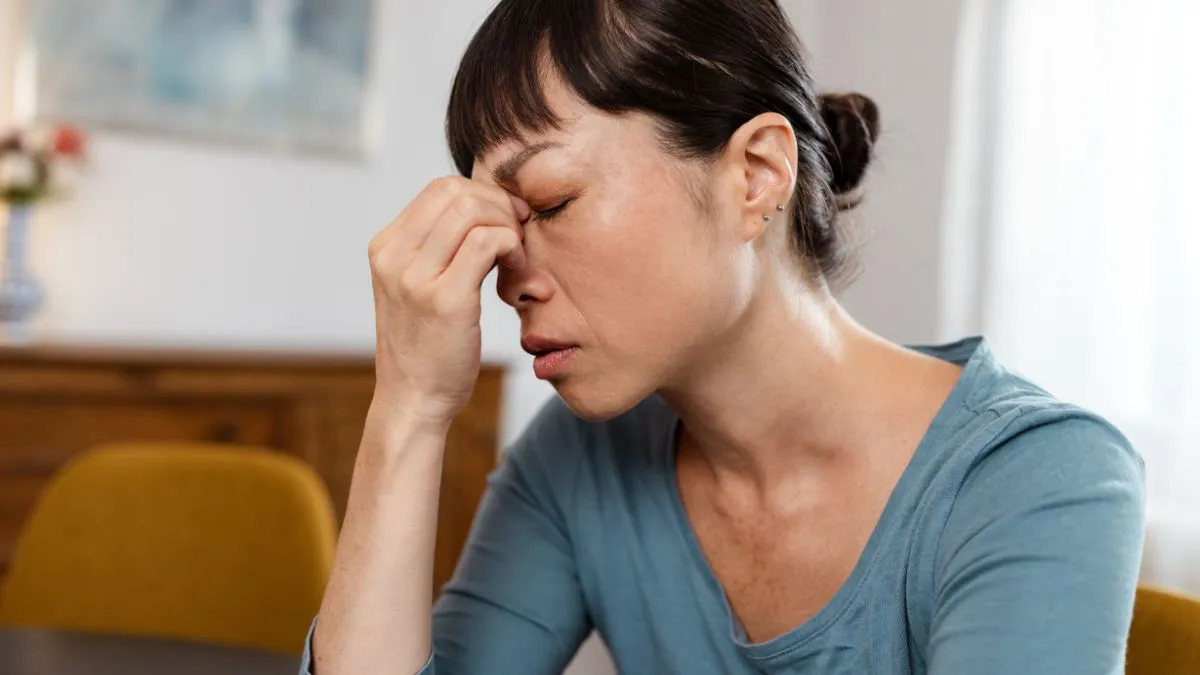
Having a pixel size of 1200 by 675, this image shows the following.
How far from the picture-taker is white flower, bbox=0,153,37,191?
3.11 metres

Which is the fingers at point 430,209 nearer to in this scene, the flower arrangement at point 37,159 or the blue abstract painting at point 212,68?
the flower arrangement at point 37,159

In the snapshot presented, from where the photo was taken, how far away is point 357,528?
1136 millimetres

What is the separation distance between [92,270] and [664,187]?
283cm

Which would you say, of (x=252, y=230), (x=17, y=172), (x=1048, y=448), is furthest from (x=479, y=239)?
(x=252, y=230)

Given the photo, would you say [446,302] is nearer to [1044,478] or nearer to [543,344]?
[543,344]

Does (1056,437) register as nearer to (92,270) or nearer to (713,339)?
(713,339)

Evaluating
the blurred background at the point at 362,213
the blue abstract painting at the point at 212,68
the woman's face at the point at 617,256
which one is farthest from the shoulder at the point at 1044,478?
the blue abstract painting at the point at 212,68

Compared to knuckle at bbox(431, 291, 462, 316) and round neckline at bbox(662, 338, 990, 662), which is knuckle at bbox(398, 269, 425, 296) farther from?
round neckline at bbox(662, 338, 990, 662)

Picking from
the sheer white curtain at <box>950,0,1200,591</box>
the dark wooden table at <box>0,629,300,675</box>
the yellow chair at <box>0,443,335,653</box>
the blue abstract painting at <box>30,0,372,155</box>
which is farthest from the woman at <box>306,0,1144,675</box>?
the blue abstract painting at <box>30,0,372,155</box>

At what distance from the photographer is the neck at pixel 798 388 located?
1153mm

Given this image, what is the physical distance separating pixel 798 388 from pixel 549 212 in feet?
0.98

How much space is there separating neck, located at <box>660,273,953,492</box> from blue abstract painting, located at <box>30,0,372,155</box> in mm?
2754

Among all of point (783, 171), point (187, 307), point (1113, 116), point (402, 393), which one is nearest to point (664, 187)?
point (783, 171)

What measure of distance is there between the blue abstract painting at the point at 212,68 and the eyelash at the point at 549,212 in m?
2.73
